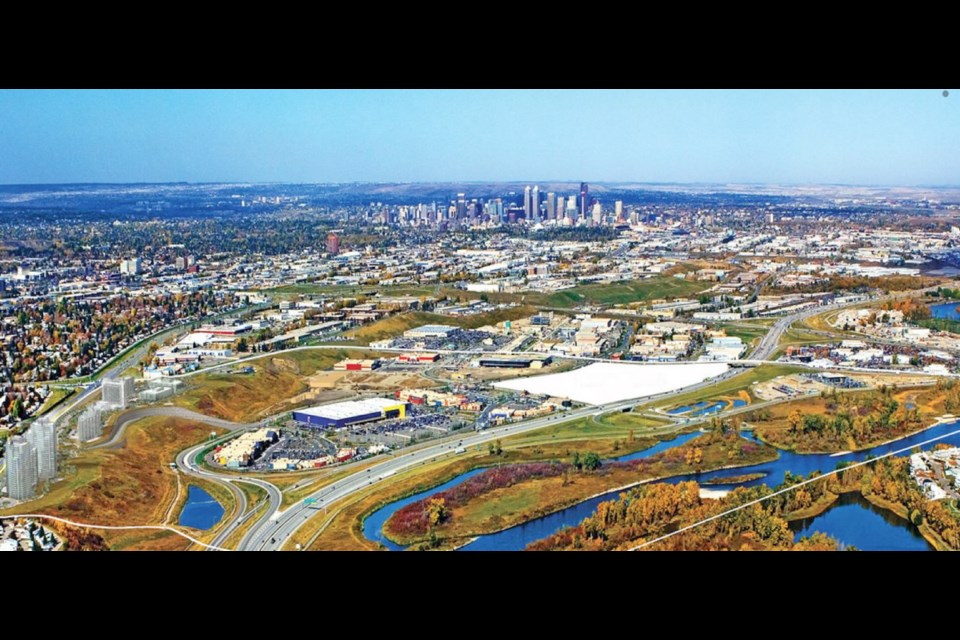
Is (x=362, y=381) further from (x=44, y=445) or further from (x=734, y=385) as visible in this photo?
(x=734, y=385)

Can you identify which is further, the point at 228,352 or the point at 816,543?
the point at 228,352

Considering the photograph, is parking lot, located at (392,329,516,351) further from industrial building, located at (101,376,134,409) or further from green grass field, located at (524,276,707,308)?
industrial building, located at (101,376,134,409)

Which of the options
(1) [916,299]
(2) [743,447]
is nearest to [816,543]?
(2) [743,447]

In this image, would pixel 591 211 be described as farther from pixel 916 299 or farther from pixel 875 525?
pixel 875 525

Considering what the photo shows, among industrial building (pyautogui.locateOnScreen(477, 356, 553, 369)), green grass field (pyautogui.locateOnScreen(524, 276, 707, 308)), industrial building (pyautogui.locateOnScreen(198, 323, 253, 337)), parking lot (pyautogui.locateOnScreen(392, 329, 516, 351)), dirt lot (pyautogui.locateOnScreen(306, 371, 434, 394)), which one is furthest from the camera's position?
green grass field (pyautogui.locateOnScreen(524, 276, 707, 308))

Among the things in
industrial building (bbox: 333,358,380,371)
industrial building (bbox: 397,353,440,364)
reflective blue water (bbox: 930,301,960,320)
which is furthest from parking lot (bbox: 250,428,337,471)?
reflective blue water (bbox: 930,301,960,320)

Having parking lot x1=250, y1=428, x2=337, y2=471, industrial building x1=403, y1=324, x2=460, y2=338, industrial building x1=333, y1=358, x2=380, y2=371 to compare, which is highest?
industrial building x1=403, y1=324, x2=460, y2=338
